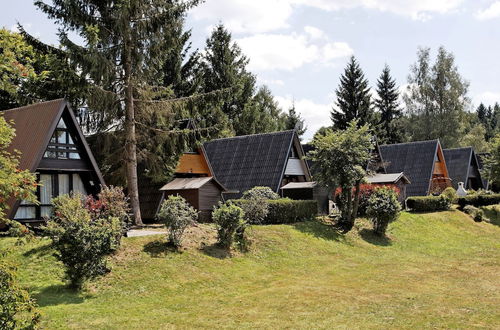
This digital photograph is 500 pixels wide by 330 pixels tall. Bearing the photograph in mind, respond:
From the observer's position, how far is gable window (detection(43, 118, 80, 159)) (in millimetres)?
→ 20516

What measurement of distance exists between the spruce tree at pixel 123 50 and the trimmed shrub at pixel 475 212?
22016 millimetres

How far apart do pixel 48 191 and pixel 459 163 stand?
3758 cm

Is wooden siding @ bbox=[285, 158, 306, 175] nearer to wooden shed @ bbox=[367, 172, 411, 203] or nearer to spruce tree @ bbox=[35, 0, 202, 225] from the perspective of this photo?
wooden shed @ bbox=[367, 172, 411, 203]

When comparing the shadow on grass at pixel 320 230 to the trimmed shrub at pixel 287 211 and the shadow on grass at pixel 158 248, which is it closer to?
the trimmed shrub at pixel 287 211

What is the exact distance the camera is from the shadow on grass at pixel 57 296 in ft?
41.4

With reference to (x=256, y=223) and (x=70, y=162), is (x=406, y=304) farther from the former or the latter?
(x=70, y=162)

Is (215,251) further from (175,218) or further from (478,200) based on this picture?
(478,200)

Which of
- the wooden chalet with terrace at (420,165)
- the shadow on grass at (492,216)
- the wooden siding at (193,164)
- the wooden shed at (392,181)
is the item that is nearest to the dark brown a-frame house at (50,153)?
the wooden siding at (193,164)

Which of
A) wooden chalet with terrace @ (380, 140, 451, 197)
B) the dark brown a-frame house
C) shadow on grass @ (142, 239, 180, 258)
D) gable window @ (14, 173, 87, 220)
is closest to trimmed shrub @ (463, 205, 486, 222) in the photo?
wooden chalet with terrace @ (380, 140, 451, 197)

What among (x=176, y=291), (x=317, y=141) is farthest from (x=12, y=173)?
(x=317, y=141)

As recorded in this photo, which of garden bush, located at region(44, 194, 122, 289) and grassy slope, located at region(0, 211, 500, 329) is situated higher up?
garden bush, located at region(44, 194, 122, 289)

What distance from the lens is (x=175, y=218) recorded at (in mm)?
17625

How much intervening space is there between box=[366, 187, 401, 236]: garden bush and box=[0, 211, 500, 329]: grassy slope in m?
2.62

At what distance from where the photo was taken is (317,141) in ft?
88.2
